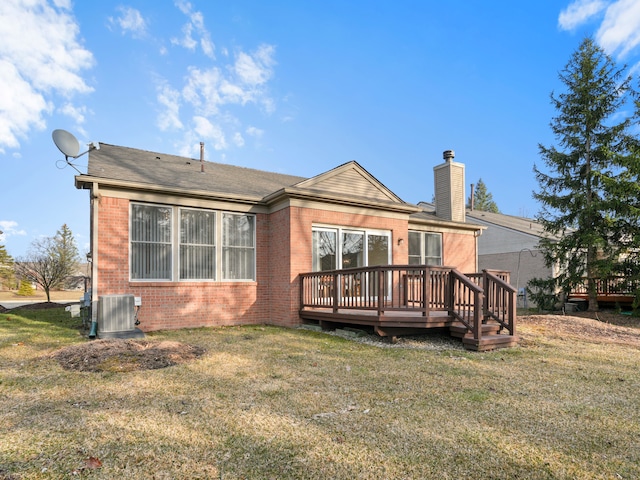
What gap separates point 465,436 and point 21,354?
6454mm

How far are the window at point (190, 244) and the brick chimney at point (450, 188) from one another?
7.79 m

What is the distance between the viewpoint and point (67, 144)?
807 cm

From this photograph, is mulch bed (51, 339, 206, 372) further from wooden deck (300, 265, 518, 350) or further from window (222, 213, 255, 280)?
window (222, 213, 255, 280)

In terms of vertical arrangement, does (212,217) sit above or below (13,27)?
below

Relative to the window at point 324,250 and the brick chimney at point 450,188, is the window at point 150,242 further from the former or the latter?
the brick chimney at point 450,188

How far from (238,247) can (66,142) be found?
444cm

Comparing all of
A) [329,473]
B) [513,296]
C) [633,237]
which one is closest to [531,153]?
[633,237]

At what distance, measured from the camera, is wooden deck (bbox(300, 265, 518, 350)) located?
688 cm

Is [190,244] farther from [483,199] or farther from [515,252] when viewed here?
[483,199]

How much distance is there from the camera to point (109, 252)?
805 centimetres

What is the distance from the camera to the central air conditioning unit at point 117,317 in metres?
7.22

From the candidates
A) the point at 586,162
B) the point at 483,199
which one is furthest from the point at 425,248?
the point at 483,199

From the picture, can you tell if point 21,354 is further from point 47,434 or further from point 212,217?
point 212,217

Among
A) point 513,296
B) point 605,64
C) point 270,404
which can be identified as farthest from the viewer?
point 605,64
